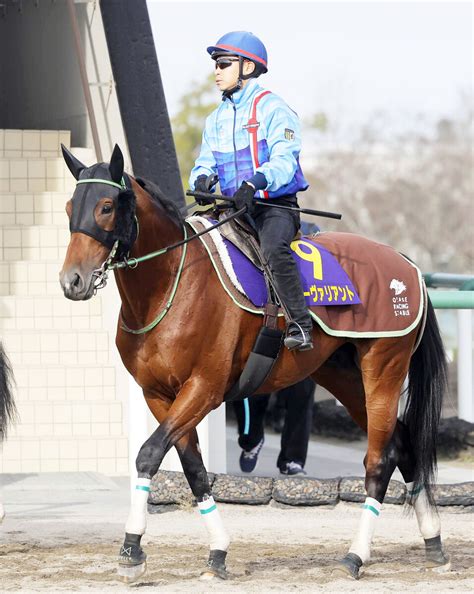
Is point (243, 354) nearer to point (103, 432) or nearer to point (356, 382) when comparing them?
point (356, 382)

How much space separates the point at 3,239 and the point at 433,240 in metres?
38.9

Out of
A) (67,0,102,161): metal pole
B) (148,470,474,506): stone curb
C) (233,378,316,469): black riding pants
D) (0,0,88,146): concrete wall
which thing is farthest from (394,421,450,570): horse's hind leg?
(0,0,88,146): concrete wall

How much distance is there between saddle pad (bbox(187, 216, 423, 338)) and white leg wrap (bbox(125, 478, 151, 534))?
986 millimetres

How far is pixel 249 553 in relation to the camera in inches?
282

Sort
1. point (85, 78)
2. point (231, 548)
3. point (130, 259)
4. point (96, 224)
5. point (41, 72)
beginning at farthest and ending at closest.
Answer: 1. point (41, 72)
2. point (85, 78)
3. point (231, 548)
4. point (130, 259)
5. point (96, 224)

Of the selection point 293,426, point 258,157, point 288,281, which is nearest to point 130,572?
point 288,281

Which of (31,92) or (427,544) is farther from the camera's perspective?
(31,92)

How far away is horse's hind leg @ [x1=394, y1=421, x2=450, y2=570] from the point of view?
6816 mm

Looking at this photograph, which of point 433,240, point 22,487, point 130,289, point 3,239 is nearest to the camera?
point 130,289

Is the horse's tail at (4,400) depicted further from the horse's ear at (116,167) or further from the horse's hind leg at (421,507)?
the horse's hind leg at (421,507)

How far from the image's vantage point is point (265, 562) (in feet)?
22.7

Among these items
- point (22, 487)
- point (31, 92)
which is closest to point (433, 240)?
point (31, 92)

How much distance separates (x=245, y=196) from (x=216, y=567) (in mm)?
1767

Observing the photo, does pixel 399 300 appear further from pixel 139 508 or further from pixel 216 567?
pixel 139 508
